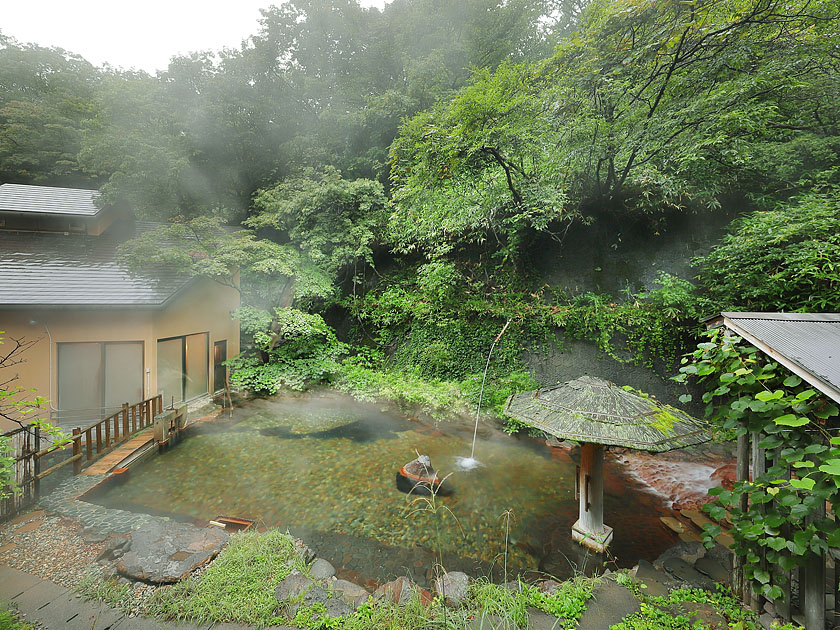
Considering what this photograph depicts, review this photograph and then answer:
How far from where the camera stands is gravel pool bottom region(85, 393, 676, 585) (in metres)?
3.72

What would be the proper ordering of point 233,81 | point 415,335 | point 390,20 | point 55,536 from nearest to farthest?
1. point 55,536
2. point 415,335
3. point 233,81
4. point 390,20

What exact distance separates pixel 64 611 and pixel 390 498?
3361 millimetres

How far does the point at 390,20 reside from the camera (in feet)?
47.8

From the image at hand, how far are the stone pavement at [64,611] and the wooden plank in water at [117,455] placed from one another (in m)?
2.46

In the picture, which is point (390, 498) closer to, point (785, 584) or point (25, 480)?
point (785, 584)

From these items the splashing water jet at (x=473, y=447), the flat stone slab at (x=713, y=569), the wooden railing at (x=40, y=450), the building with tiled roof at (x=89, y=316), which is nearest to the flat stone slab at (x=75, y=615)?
the wooden railing at (x=40, y=450)

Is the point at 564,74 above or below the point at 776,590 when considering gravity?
above

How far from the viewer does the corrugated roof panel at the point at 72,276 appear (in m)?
6.48

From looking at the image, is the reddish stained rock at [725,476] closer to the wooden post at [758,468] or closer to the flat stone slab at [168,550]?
the wooden post at [758,468]

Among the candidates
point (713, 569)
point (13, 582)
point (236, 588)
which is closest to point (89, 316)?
point (13, 582)

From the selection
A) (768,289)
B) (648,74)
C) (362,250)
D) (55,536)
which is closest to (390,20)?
(362,250)

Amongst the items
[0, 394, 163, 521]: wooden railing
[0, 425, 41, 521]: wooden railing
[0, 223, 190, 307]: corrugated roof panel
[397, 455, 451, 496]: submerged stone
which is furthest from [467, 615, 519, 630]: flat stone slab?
[0, 223, 190, 307]: corrugated roof panel

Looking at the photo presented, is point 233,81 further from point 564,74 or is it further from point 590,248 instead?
point 590,248

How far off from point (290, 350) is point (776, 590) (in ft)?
34.0
